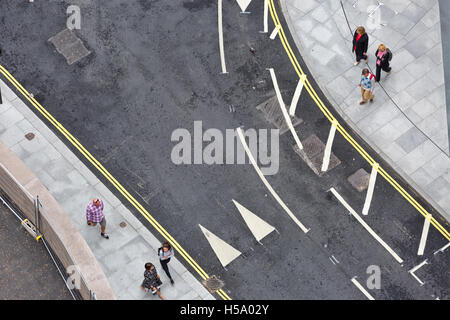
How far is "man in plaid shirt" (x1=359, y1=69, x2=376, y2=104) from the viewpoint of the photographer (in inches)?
1286

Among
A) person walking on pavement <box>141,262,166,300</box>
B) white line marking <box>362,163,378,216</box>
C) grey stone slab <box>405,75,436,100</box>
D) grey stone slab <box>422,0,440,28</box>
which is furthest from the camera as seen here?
grey stone slab <box>422,0,440,28</box>

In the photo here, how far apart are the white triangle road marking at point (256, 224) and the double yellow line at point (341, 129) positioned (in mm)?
4803

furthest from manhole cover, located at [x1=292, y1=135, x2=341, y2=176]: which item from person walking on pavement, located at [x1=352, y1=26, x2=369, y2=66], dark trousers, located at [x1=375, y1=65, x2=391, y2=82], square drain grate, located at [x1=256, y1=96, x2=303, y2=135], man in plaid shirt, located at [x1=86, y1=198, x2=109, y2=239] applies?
man in plaid shirt, located at [x1=86, y1=198, x2=109, y2=239]

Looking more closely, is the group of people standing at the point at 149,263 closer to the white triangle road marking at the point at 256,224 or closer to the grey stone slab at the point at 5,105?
the white triangle road marking at the point at 256,224

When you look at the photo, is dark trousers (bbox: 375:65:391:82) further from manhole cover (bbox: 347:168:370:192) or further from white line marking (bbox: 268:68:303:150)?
manhole cover (bbox: 347:168:370:192)

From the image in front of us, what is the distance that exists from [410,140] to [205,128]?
307 inches

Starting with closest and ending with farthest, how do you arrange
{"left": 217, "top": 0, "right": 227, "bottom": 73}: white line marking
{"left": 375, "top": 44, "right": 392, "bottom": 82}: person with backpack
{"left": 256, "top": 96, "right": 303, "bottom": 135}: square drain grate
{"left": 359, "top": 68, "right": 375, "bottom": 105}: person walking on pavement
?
{"left": 359, "top": 68, "right": 375, "bottom": 105}: person walking on pavement
{"left": 375, "top": 44, "right": 392, "bottom": 82}: person with backpack
{"left": 256, "top": 96, "right": 303, "bottom": 135}: square drain grate
{"left": 217, "top": 0, "right": 227, "bottom": 73}: white line marking

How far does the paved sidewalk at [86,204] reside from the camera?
29.5 meters

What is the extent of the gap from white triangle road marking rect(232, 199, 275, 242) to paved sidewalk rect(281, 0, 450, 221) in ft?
17.9

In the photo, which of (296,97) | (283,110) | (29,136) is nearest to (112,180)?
(29,136)

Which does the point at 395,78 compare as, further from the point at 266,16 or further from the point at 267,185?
the point at 267,185

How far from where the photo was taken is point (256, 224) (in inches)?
1217

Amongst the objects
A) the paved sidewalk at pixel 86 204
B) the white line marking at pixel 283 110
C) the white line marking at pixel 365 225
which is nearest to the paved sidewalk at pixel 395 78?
the white line marking at pixel 283 110

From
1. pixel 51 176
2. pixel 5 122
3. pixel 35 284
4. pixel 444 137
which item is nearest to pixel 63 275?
pixel 35 284
